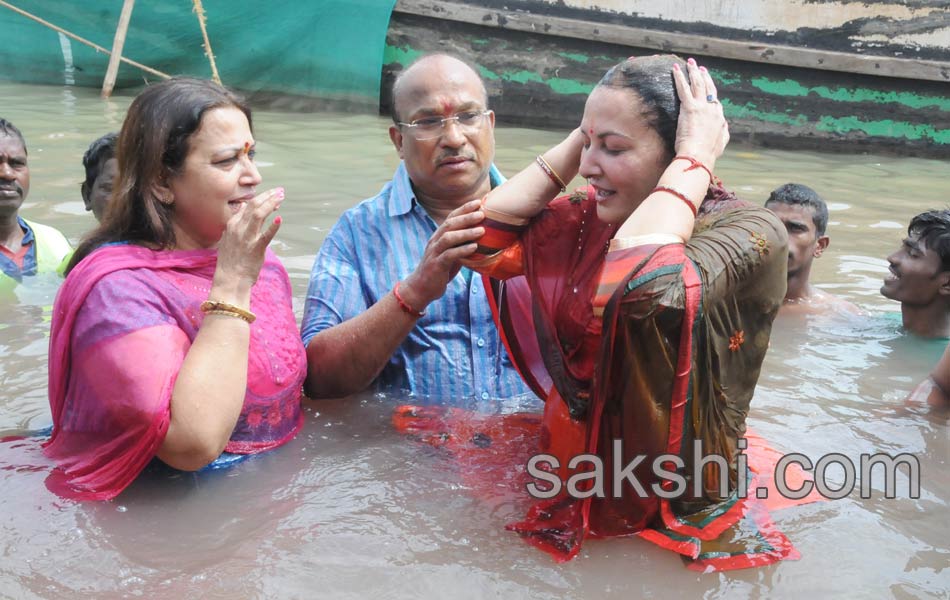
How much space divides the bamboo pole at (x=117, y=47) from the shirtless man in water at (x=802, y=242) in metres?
6.69

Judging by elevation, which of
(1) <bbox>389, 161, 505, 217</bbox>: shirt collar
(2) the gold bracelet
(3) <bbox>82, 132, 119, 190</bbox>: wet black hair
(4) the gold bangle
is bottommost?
(2) the gold bracelet

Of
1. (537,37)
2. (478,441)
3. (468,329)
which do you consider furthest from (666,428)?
(537,37)

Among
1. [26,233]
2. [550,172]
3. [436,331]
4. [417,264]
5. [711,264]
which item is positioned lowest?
[26,233]

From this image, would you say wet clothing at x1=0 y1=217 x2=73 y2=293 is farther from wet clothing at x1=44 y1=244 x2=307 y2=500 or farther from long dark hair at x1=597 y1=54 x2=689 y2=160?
long dark hair at x1=597 y1=54 x2=689 y2=160

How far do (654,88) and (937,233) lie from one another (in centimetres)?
333

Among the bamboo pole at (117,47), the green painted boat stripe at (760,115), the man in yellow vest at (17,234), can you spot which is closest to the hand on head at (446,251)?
the man in yellow vest at (17,234)

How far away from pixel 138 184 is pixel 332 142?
5860 mm

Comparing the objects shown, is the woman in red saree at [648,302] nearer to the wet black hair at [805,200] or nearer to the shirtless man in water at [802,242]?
the shirtless man in water at [802,242]

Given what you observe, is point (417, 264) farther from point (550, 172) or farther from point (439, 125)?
point (550, 172)

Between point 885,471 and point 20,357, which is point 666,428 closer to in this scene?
point 885,471

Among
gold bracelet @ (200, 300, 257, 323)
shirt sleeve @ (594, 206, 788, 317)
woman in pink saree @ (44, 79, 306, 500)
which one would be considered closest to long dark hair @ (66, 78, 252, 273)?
woman in pink saree @ (44, 79, 306, 500)

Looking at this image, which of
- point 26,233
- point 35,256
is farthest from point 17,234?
point 35,256

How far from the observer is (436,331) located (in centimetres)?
352

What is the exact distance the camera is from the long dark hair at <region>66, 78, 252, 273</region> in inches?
113
